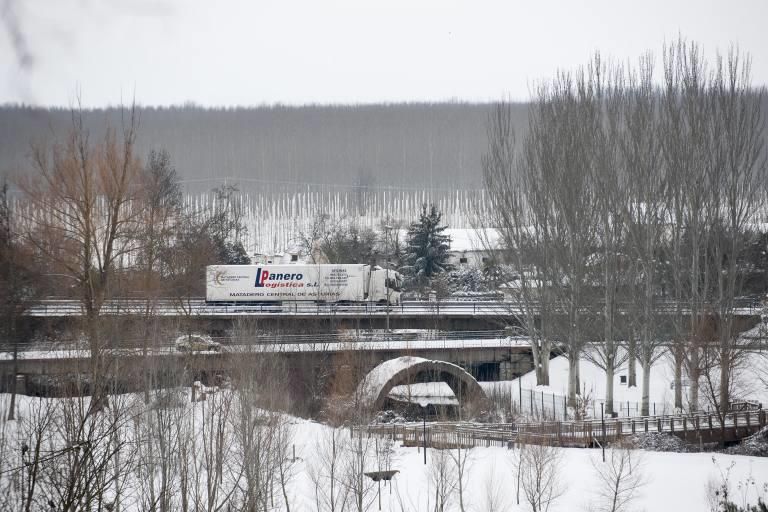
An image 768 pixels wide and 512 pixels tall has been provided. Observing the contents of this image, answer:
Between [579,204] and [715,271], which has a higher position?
[579,204]

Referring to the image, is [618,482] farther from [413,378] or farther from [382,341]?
[382,341]

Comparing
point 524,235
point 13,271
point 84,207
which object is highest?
point 524,235

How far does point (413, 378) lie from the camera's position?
30016 mm

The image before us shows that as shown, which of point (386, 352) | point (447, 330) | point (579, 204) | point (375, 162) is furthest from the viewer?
point (375, 162)

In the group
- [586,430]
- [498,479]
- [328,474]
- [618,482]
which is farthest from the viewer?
[586,430]

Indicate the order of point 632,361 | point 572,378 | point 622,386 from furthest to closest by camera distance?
point 622,386 → point 632,361 → point 572,378

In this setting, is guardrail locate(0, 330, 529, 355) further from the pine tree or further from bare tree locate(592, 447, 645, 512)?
the pine tree

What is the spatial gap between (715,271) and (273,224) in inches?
3090

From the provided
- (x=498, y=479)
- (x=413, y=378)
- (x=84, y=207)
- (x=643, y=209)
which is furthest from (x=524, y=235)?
(x=84, y=207)

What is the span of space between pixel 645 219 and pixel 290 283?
23461 millimetres

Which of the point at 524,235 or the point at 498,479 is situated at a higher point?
A: the point at 524,235

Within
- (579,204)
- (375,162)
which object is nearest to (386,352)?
(579,204)

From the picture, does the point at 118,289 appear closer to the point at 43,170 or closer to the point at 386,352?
the point at 43,170

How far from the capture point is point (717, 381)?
1125 inches
